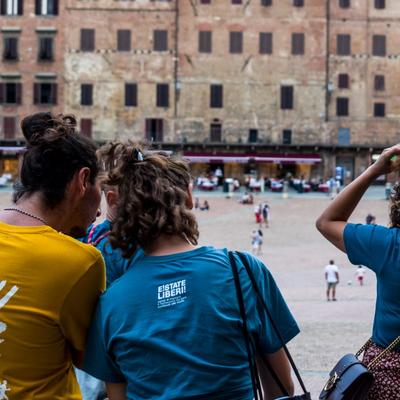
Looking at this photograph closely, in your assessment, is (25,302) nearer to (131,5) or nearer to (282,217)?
(282,217)

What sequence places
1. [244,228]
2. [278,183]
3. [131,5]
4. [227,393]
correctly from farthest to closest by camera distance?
[131,5], [278,183], [244,228], [227,393]

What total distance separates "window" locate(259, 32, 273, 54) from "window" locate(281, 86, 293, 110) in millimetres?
2285

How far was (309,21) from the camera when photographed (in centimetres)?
4494

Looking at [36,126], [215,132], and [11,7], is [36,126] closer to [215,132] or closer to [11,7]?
Result: [215,132]

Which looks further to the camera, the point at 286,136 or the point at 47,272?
the point at 286,136

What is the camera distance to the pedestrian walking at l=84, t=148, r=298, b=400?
240cm

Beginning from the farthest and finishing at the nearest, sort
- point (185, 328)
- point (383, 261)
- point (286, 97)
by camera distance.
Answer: point (286, 97) → point (383, 261) → point (185, 328)

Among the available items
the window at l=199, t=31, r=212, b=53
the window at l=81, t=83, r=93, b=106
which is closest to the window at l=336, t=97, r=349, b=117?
the window at l=199, t=31, r=212, b=53

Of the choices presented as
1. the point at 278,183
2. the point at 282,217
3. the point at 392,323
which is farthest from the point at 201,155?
the point at 392,323

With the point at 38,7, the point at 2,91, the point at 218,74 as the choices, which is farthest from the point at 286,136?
the point at 2,91

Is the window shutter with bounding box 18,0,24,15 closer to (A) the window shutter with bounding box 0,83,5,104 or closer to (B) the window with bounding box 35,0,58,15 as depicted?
(B) the window with bounding box 35,0,58,15

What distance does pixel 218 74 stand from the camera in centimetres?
4506

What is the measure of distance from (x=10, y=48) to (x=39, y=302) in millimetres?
44109

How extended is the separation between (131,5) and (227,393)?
4391cm
